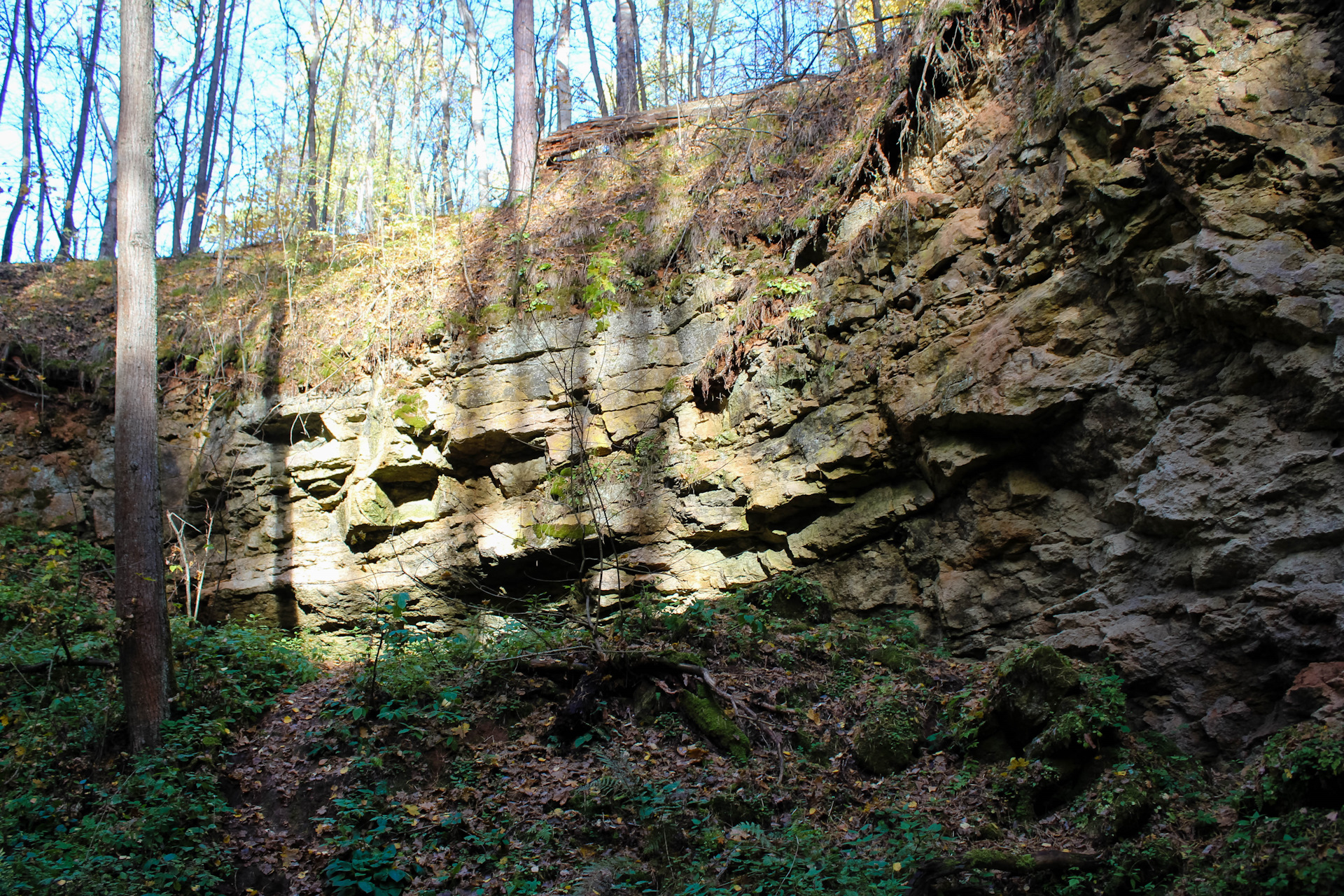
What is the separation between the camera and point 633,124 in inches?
524

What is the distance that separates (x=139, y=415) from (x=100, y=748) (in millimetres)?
3087

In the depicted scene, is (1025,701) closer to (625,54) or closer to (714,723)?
(714,723)

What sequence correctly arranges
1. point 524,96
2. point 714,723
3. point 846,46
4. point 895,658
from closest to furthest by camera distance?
point 714,723 < point 895,658 < point 846,46 < point 524,96

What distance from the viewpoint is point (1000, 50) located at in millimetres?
8133

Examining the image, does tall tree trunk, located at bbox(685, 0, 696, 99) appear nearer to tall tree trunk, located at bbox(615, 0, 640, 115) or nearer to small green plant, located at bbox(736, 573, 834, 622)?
tall tree trunk, located at bbox(615, 0, 640, 115)

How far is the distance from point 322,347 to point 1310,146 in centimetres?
1205

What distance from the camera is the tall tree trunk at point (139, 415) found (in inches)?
259

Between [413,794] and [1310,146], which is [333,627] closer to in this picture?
[413,794]

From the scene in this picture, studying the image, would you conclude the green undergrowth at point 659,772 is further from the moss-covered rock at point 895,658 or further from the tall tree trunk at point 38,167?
the tall tree trunk at point 38,167

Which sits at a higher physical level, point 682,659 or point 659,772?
point 682,659

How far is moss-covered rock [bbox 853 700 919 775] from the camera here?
535 cm

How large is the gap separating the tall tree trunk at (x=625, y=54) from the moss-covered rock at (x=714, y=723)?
15.4 meters

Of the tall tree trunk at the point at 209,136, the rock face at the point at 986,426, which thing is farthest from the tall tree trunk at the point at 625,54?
the tall tree trunk at the point at 209,136

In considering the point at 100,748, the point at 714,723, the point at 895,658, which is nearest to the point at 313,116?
the point at 100,748
